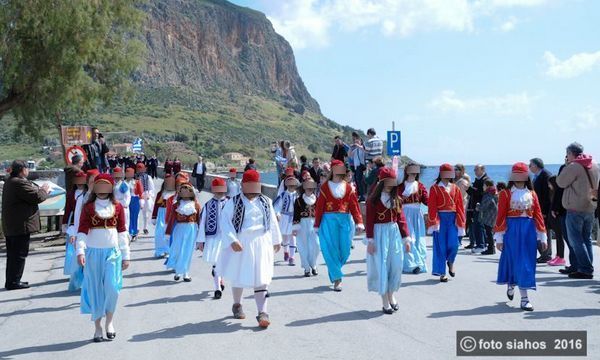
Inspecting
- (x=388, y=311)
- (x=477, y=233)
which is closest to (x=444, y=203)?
(x=388, y=311)

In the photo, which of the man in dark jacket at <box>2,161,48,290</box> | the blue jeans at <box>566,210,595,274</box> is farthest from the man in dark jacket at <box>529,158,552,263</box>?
the man in dark jacket at <box>2,161,48,290</box>

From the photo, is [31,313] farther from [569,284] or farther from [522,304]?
[569,284]

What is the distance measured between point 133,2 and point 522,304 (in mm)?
16952

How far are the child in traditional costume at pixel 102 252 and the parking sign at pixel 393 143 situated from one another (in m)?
10.5

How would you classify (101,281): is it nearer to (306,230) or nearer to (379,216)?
(379,216)

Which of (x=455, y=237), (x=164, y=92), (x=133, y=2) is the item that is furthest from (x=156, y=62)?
(x=455, y=237)

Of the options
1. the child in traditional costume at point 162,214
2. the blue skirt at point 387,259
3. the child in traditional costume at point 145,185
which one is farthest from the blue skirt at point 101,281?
the child in traditional costume at point 145,185

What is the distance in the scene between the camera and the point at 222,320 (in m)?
8.30

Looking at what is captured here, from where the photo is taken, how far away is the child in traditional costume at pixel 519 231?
8.66 meters

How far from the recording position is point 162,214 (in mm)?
14297

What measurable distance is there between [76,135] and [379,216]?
12.6m

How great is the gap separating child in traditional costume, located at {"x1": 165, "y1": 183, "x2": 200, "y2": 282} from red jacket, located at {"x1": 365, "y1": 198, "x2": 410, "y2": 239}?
4.06 m

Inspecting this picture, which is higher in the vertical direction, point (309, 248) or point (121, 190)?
point (121, 190)

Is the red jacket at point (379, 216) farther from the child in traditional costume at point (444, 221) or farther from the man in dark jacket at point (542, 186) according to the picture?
the man in dark jacket at point (542, 186)
